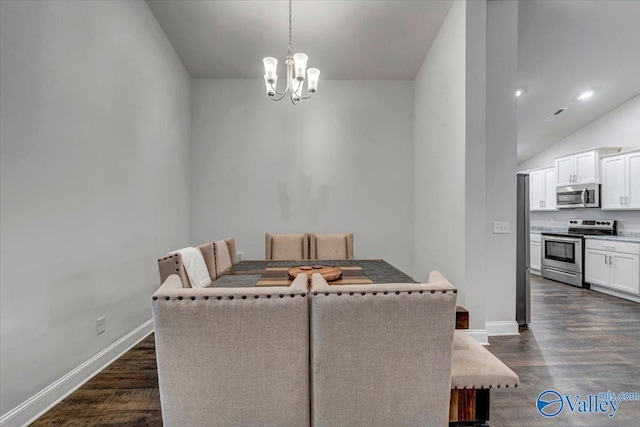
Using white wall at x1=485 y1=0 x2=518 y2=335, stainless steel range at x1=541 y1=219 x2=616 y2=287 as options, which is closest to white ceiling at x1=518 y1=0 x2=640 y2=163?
white wall at x1=485 y1=0 x2=518 y2=335

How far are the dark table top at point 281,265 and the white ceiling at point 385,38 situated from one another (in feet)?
8.22

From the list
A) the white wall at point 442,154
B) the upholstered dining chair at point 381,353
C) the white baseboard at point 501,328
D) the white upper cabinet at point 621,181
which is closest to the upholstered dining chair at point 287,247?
the white wall at point 442,154

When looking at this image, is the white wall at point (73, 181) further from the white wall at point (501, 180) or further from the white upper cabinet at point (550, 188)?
the white upper cabinet at point (550, 188)

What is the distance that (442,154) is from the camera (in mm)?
3273

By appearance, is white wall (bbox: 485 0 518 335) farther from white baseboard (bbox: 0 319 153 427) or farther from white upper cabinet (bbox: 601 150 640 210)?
white baseboard (bbox: 0 319 153 427)

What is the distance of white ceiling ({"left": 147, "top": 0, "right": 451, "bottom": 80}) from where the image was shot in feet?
9.87

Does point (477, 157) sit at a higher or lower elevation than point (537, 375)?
higher

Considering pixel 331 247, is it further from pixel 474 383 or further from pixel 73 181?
pixel 73 181

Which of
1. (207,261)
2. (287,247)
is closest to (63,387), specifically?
(207,261)

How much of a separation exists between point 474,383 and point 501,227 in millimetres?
2094

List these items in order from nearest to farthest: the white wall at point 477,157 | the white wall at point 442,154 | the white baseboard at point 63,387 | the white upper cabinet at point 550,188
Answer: the white baseboard at point 63,387 → the white wall at point 477,157 → the white wall at point 442,154 → the white upper cabinet at point 550,188

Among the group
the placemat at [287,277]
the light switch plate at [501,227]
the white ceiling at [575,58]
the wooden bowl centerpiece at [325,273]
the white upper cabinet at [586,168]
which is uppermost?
the white ceiling at [575,58]

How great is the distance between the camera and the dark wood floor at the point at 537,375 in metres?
1.71

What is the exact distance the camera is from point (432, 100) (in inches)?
142
